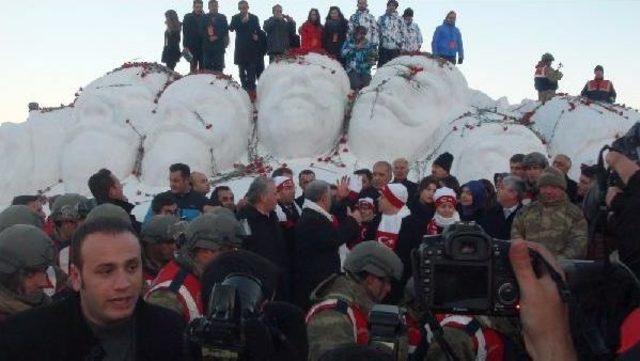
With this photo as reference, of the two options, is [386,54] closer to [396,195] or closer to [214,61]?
[214,61]

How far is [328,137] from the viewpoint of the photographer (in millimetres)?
13547

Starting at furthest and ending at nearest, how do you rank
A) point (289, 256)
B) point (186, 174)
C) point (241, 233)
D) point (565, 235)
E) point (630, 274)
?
point (186, 174) → point (289, 256) → point (565, 235) → point (241, 233) → point (630, 274)

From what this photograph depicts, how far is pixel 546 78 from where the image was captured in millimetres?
13883

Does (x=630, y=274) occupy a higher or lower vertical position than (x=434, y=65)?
lower

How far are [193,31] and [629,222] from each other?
1209 centimetres

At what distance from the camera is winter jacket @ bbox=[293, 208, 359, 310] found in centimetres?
630

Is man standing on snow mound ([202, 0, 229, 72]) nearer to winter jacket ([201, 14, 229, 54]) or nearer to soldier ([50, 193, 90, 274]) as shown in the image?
winter jacket ([201, 14, 229, 54])

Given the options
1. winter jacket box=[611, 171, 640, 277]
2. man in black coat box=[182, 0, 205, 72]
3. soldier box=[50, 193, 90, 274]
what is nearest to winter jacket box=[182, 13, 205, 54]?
man in black coat box=[182, 0, 205, 72]

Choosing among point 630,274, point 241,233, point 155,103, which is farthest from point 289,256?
point 155,103

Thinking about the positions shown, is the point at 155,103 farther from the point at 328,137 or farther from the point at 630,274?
the point at 630,274

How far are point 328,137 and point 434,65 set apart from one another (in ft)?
7.06

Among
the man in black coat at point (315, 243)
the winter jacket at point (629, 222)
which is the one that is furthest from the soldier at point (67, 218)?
the winter jacket at point (629, 222)

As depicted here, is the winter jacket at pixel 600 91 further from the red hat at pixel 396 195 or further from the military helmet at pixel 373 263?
the military helmet at pixel 373 263

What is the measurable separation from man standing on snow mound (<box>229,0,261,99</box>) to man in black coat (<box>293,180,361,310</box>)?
7.52 m
